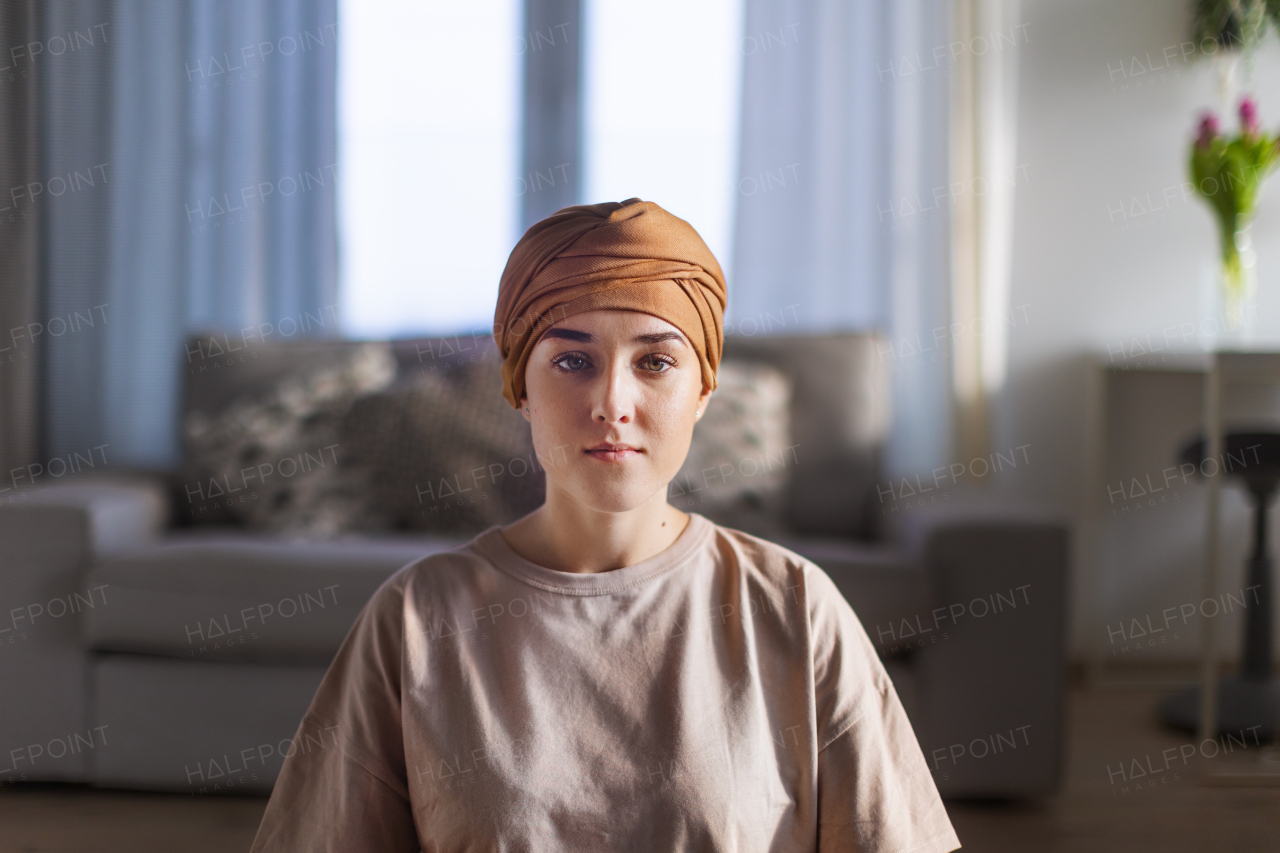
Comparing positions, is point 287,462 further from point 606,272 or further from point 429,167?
point 606,272

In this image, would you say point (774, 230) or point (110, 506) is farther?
point (774, 230)

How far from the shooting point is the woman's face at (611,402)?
29.1 inches

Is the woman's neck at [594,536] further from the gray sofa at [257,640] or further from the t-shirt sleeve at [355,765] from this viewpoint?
the gray sofa at [257,640]

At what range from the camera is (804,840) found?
75cm

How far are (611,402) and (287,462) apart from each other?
169 cm

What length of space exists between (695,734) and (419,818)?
0.75 feet

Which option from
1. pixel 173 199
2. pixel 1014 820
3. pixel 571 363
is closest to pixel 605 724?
pixel 571 363

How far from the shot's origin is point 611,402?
73 cm

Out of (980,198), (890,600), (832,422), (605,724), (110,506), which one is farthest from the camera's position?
(980,198)

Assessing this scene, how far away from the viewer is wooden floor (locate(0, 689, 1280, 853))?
1679mm

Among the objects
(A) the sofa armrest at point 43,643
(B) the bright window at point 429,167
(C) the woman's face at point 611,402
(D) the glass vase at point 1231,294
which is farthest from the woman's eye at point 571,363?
(D) the glass vase at point 1231,294

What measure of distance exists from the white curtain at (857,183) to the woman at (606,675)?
6.39 ft

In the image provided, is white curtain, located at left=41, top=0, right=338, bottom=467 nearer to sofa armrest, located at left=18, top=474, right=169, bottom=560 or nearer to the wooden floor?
sofa armrest, located at left=18, top=474, right=169, bottom=560

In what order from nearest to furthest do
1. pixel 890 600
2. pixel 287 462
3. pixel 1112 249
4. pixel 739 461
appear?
pixel 890 600 → pixel 739 461 → pixel 287 462 → pixel 1112 249
